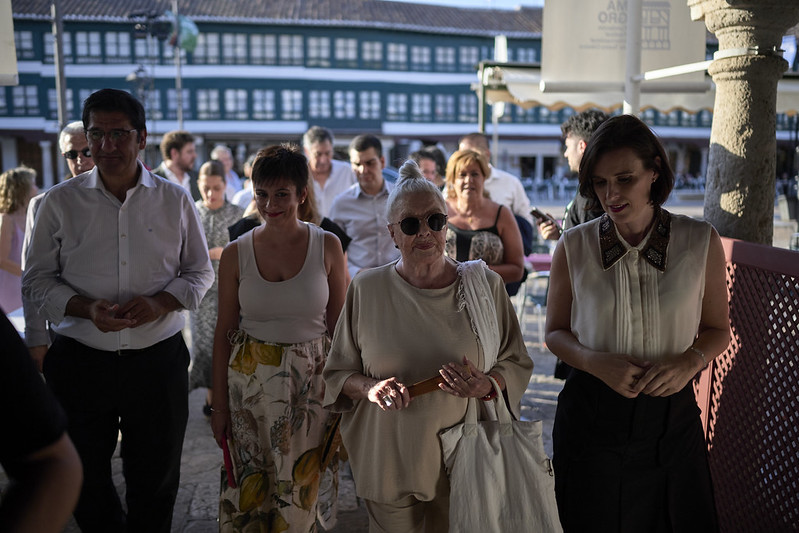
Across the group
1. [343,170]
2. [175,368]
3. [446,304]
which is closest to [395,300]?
[446,304]

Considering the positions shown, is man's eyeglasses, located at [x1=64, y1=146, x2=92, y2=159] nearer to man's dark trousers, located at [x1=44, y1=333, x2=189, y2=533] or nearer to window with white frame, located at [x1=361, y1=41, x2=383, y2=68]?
man's dark trousers, located at [x1=44, y1=333, x2=189, y2=533]

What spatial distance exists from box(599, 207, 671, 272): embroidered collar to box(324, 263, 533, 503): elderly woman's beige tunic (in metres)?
0.40

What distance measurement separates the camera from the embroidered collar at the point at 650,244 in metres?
2.35

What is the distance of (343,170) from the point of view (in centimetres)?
649

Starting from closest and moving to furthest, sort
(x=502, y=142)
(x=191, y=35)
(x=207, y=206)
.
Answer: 1. (x=207, y=206)
2. (x=191, y=35)
3. (x=502, y=142)

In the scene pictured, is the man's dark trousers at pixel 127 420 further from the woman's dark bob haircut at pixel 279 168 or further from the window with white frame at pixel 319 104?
the window with white frame at pixel 319 104

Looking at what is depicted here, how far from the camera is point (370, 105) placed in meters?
42.8

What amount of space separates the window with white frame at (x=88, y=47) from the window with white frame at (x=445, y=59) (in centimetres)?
2036

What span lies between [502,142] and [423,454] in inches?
1754

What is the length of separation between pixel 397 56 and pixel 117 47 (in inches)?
658

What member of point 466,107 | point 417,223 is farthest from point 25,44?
point 417,223

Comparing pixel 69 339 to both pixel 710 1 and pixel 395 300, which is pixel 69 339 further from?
pixel 710 1

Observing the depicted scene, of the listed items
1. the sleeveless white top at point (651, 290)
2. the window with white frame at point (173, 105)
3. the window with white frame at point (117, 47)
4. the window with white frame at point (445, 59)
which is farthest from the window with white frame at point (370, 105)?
the sleeveless white top at point (651, 290)

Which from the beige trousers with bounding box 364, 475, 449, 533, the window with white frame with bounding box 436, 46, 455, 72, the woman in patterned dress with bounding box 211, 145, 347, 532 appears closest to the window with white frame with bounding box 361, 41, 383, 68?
the window with white frame with bounding box 436, 46, 455, 72
